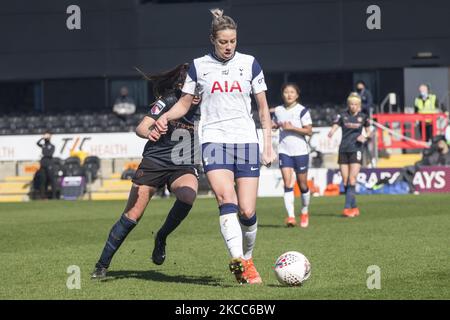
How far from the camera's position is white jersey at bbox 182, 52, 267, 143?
10.2m

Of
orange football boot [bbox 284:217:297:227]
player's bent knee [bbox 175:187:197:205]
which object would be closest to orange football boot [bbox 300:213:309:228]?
orange football boot [bbox 284:217:297:227]

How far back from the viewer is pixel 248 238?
34.9ft

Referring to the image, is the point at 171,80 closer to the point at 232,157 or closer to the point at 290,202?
the point at 232,157

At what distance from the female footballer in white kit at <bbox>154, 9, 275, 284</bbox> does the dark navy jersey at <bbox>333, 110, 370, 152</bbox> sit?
34.3 ft

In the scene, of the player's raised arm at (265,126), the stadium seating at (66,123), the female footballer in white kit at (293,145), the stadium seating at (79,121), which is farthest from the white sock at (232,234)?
the stadium seating at (66,123)

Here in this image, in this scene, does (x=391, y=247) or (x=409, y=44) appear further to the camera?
(x=409, y=44)

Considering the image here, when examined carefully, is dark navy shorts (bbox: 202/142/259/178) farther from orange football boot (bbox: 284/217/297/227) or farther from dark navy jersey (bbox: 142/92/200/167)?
orange football boot (bbox: 284/217/297/227)

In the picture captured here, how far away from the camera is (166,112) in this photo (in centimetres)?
1061

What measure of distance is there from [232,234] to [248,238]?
0.57 metres

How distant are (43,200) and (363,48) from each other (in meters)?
11.5

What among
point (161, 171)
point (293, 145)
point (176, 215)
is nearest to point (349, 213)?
point (293, 145)
